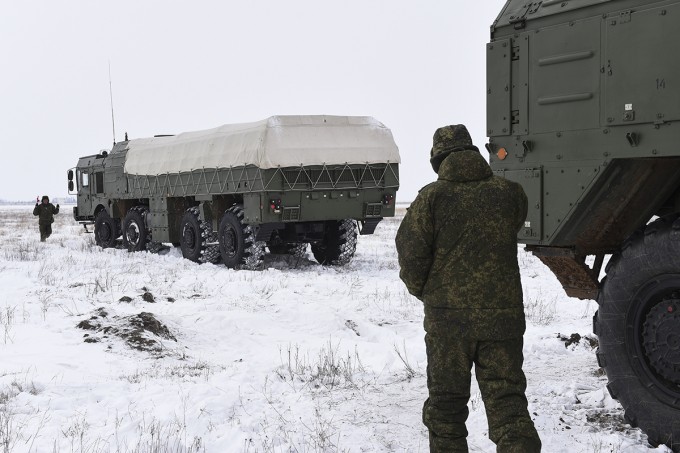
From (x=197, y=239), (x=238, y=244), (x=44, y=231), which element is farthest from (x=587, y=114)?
(x=44, y=231)

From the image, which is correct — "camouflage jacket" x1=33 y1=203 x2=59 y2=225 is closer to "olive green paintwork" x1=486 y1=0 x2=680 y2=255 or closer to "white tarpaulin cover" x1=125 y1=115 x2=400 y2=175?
"white tarpaulin cover" x1=125 y1=115 x2=400 y2=175

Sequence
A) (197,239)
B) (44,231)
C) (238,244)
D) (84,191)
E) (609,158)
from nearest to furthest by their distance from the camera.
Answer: (609,158) < (238,244) < (197,239) < (84,191) < (44,231)

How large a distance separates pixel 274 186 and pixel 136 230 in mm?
7552

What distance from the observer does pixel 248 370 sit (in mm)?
7176

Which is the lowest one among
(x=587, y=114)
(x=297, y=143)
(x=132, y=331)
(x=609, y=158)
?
(x=132, y=331)

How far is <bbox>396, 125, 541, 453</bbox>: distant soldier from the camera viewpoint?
150 inches

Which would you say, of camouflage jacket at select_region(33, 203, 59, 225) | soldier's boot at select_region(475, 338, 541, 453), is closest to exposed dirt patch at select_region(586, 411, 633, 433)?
soldier's boot at select_region(475, 338, 541, 453)

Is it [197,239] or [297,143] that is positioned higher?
[297,143]

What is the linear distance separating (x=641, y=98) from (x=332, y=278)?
32.8 ft

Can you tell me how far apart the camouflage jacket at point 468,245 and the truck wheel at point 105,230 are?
65.4ft

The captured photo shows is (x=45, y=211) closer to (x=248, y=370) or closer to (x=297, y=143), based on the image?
(x=297, y=143)

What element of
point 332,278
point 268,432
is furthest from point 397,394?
point 332,278

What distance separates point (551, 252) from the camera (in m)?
5.20

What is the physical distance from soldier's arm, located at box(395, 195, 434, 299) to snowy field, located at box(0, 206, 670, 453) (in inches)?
62.0
